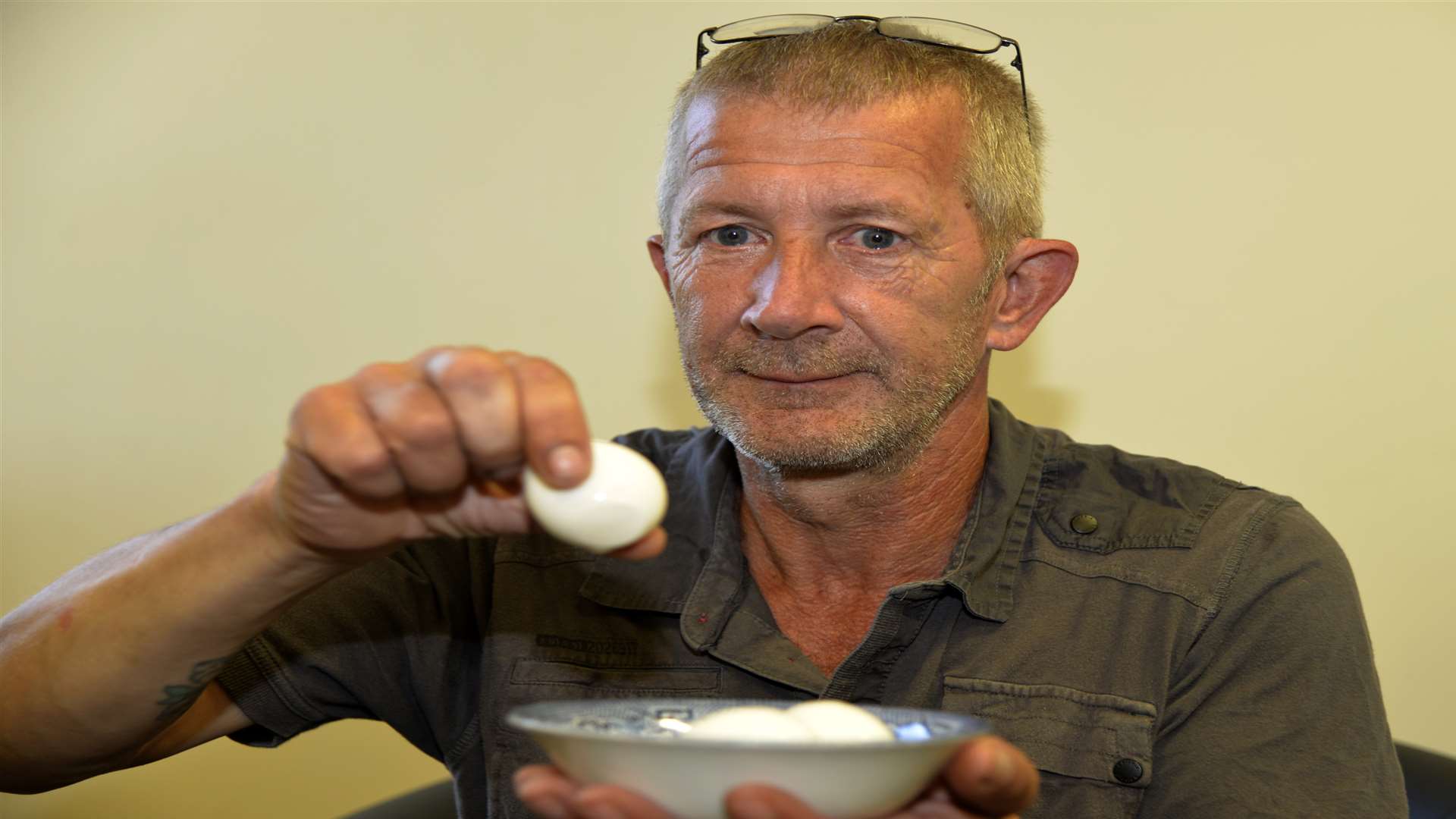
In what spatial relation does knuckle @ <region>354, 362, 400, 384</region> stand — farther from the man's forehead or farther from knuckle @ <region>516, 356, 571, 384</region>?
the man's forehead

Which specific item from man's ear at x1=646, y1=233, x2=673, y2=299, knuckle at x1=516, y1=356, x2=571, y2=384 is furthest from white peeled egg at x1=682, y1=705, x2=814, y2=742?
man's ear at x1=646, y1=233, x2=673, y2=299

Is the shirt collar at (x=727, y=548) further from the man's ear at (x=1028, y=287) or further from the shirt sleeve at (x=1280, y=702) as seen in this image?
the shirt sleeve at (x=1280, y=702)

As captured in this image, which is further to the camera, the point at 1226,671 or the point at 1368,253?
the point at 1368,253

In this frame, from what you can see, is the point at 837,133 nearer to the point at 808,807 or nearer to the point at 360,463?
the point at 360,463

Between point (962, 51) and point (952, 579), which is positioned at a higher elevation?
point (962, 51)

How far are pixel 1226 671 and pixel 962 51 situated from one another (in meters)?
0.87

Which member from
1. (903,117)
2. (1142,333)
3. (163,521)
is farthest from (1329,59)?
(163,521)

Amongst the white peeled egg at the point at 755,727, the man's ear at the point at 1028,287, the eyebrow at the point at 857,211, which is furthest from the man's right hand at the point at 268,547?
the man's ear at the point at 1028,287

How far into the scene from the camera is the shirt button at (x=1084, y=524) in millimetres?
1604

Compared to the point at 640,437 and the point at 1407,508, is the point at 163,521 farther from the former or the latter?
the point at 1407,508

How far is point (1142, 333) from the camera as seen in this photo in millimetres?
2342

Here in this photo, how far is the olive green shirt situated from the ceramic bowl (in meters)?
0.66

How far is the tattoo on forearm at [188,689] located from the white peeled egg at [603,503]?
1.47ft

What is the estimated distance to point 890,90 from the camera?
63.6 inches
